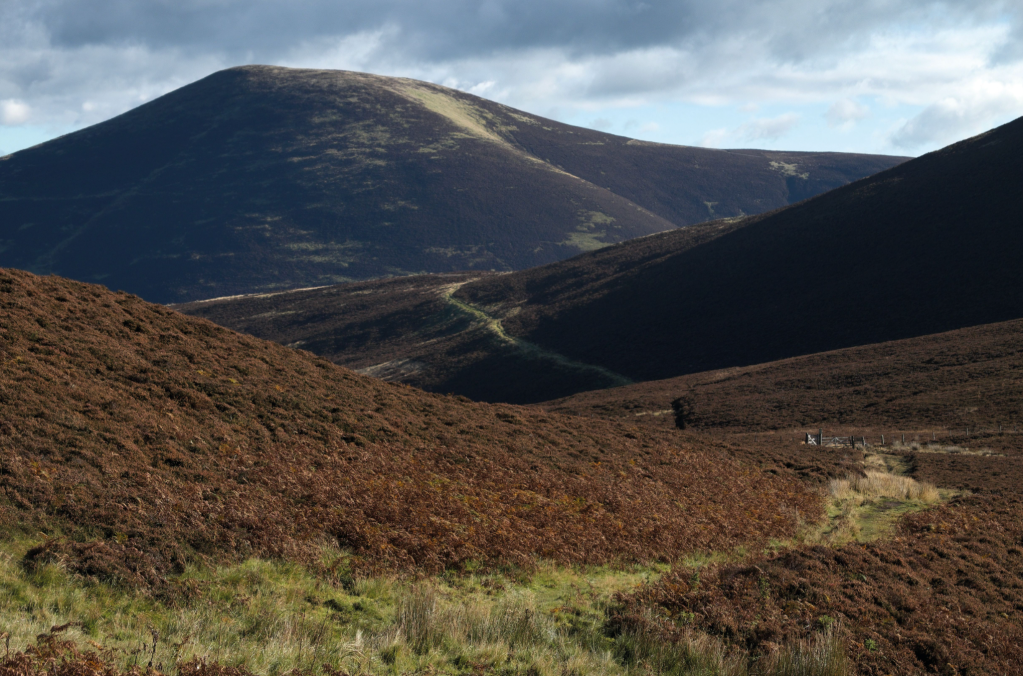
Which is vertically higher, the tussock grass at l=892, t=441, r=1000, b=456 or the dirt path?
the dirt path

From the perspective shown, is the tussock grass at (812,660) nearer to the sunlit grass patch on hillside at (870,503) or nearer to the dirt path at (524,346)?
the sunlit grass patch on hillside at (870,503)

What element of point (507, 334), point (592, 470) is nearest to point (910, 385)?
point (592, 470)

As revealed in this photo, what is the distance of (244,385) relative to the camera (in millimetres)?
17422

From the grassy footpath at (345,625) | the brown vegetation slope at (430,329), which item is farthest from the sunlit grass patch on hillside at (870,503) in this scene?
the brown vegetation slope at (430,329)

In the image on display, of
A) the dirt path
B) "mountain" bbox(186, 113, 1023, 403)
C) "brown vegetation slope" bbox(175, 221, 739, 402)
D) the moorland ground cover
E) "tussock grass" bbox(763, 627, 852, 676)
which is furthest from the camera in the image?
"brown vegetation slope" bbox(175, 221, 739, 402)

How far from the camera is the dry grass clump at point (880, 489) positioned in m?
21.9

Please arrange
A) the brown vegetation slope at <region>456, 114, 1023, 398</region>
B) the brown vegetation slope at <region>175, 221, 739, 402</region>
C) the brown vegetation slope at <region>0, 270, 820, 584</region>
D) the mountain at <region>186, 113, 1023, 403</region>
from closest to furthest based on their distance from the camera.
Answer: the brown vegetation slope at <region>0, 270, 820, 584</region>, the brown vegetation slope at <region>456, 114, 1023, 398</region>, the mountain at <region>186, 113, 1023, 403</region>, the brown vegetation slope at <region>175, 221, 739, 402</region>

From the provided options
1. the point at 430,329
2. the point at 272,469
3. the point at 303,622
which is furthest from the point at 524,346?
the point at 303,622

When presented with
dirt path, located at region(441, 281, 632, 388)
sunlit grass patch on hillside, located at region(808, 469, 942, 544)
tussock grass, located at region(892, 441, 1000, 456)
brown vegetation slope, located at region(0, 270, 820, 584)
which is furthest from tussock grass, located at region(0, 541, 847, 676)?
dirt path, located at region(441, 281, 632, 388)

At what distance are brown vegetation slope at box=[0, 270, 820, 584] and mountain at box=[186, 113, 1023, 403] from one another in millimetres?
61315

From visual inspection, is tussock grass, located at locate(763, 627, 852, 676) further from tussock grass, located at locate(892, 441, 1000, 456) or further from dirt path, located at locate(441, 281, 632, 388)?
dirt path, located at locate(441, 281, 632, 388)

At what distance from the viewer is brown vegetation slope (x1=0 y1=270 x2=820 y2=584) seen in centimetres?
994

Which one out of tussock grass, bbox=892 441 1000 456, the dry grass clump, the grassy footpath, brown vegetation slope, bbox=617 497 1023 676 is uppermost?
the grassy footpath

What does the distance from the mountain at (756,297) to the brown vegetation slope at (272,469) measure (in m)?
61.3
